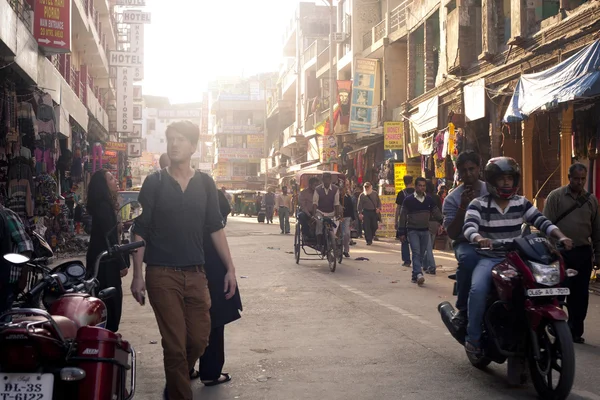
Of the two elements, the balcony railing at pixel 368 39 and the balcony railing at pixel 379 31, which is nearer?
the balcony railing at pixel 379 31

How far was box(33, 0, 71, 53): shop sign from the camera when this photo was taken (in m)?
16.8

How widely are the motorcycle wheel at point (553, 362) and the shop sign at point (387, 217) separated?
19831mm

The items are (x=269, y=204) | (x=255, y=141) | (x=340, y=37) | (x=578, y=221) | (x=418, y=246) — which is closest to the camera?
(x=578, y=221)

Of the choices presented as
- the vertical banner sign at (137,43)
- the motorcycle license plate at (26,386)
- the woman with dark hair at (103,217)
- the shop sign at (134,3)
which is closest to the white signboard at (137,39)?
the vertical banner sign at (137,43)

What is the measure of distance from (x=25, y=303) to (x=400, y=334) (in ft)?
14.3

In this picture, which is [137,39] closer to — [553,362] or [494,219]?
[494,219]

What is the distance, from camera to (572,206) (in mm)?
7902

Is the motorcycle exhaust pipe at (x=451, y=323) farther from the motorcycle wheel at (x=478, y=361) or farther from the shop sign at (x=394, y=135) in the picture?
the shop sign at (x=394, y=135)

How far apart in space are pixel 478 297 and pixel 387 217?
19.8 meters

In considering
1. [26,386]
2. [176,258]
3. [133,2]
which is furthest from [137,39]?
[26,386]

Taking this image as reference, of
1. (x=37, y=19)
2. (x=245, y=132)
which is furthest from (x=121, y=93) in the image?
(x=245, y=132)

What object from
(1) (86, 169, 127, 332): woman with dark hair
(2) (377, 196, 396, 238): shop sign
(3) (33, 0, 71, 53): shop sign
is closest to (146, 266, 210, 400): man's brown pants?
(1) (86, 169, 127, 332): woman with dark hair

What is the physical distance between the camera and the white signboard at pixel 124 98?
41781 mm

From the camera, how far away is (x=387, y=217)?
Answer: 25500 millimetres
